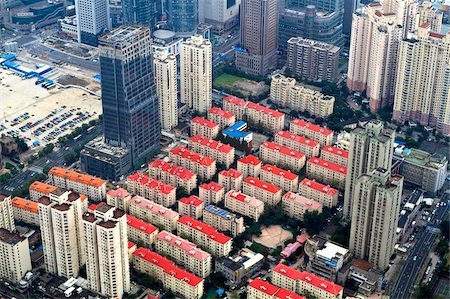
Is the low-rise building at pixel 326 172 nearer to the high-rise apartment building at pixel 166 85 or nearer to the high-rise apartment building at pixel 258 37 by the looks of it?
the high-rise apartment building at pixel 166 85

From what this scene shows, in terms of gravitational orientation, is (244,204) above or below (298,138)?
below

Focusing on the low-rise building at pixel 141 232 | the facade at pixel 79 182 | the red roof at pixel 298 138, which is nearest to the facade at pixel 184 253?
the low-rise building at pixel 141 232

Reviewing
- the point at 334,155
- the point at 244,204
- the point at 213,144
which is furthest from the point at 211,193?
the point at 334,155

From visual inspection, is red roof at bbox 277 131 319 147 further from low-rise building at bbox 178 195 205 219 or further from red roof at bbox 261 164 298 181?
low-rise building at bbox 178 195 205 219

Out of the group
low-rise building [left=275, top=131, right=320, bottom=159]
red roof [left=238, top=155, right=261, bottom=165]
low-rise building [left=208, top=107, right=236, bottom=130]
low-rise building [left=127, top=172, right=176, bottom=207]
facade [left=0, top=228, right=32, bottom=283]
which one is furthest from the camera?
low-rise building [left=208, top=107, right=236, bottom=130]

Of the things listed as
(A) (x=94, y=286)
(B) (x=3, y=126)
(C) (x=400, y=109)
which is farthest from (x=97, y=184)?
(C) (x=400, y=109)

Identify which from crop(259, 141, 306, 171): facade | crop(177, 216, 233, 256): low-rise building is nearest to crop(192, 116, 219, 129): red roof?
crop(259, 141, 306, 171): facade

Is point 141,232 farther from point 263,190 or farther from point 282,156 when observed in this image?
point 282,156
